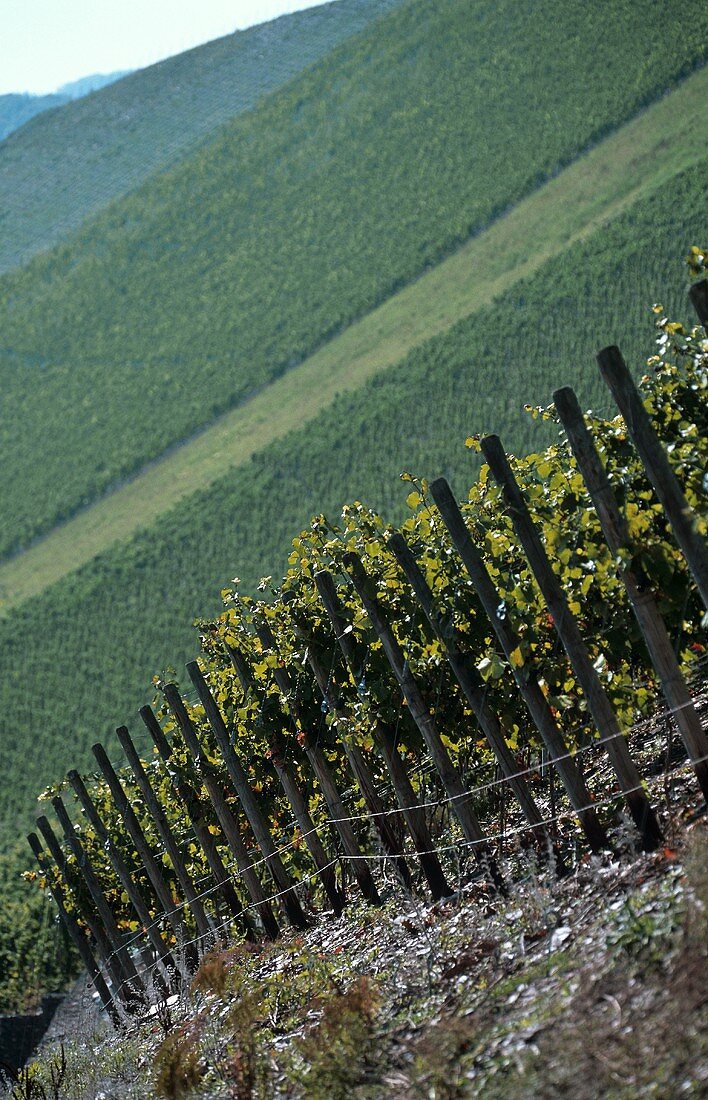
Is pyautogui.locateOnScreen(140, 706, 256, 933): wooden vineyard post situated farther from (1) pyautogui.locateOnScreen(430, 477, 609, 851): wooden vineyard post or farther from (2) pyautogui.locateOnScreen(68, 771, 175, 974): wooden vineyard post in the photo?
(1) pyautogui.locateOnScreen(430, 477, 609, 851): wooden vineyard post

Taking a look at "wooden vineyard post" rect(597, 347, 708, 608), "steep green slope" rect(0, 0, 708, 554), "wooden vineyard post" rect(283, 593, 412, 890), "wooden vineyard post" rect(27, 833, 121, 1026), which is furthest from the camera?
"steep green slope" rect(0, 0, 708, 554)

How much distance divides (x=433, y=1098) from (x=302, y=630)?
17.1 feet

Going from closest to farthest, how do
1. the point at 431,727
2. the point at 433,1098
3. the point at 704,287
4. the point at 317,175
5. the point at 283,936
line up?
the point at 433,1098 < the point at 704,287 < the point at 431,727 < the point at 283,936 < the point at 317,175

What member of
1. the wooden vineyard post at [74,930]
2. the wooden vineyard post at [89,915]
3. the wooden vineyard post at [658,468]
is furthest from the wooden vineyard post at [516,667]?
the wooden vineyard post at [74,930]

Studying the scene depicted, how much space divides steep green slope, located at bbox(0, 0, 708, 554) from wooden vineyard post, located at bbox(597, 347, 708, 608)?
90.7 m

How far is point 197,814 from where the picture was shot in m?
12.7

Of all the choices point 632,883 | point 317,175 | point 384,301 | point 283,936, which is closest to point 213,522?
point 384,301

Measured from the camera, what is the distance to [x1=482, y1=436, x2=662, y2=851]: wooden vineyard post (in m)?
6.41

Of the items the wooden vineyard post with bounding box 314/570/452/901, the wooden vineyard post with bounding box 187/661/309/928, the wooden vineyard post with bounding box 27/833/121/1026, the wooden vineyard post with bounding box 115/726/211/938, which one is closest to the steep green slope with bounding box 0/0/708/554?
the wooden vineyard post with bounding box 27/833/121/1026

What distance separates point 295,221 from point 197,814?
111m

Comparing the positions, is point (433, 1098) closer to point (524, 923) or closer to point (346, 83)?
point (524, 923)

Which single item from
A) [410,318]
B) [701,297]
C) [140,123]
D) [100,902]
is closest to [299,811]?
[100,902]

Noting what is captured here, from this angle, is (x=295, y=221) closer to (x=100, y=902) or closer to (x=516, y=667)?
(x=100, y=902)

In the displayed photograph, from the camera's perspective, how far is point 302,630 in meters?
9.86
